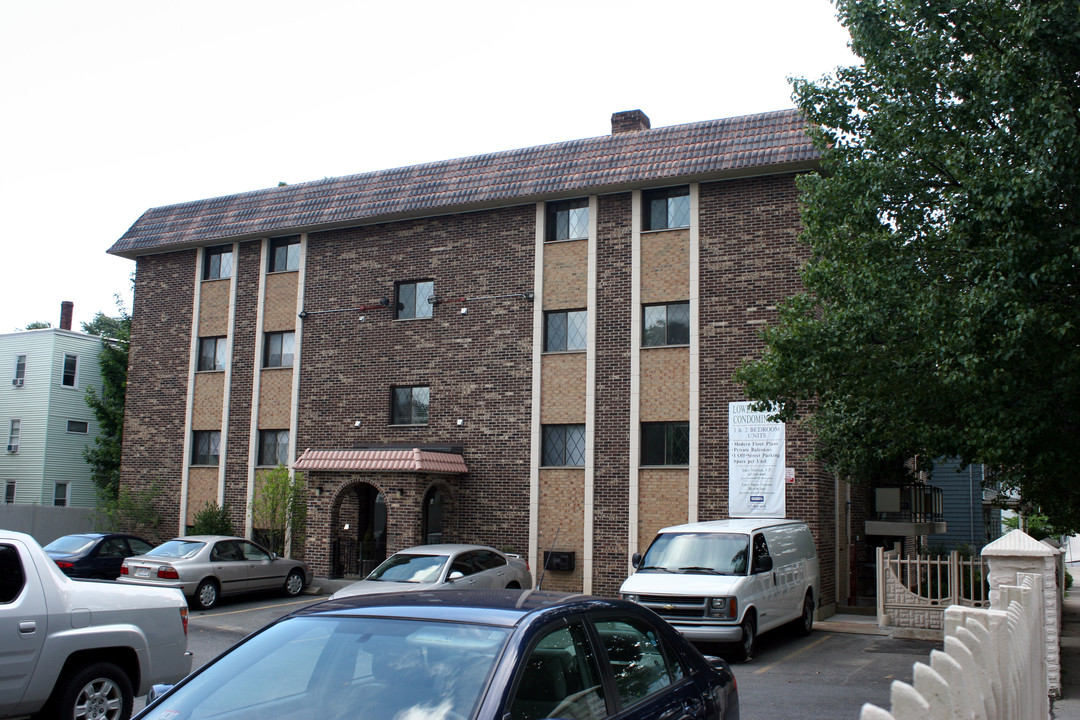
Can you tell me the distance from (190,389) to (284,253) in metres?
4.73

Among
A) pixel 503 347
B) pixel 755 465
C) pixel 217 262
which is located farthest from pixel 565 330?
pixel 217 262

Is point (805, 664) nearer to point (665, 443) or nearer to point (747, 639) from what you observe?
point (747, 639)

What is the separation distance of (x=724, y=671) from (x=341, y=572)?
1836cm

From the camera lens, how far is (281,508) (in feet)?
76.0

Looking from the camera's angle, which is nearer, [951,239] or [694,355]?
[951,239]

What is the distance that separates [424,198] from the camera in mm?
23828

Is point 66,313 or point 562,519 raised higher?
point 66,313

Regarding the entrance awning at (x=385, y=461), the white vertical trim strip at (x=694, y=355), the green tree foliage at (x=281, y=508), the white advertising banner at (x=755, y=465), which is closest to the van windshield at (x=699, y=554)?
the white advertising banner at (x=755, y=465)

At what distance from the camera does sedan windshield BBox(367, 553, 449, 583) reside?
50.0 feet

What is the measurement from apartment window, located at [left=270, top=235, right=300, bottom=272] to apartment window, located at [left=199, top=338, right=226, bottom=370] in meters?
2.69

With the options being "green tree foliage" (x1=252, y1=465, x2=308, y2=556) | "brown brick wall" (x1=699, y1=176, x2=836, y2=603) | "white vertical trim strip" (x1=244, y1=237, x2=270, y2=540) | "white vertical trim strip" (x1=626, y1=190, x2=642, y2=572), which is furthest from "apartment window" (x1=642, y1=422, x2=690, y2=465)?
"white vertical trim strip" (x1=244, y1=237, x2=270, y2=540)

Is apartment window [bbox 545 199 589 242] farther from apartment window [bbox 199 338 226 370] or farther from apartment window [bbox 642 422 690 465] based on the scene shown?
apartment window [bbox 199 338 226 370]

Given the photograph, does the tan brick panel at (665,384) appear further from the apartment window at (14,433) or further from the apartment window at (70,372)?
the apartment window at (14,433)

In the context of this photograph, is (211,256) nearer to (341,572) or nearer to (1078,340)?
(341,572)
